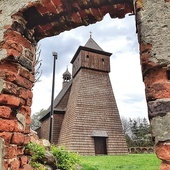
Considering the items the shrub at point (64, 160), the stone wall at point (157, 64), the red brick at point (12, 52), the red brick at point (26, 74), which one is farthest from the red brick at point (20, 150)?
the shrub at point (64, 160)

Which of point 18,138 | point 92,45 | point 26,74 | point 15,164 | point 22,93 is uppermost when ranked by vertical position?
point 92,45

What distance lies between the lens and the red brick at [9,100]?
6.46ft

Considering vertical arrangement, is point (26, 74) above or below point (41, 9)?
below

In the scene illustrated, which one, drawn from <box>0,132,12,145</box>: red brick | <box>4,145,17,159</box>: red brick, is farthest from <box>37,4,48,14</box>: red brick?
<box>4,145,17,159</box>: red brick

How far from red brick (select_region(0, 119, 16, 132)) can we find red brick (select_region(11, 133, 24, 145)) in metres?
0.07

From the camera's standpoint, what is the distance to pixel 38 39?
8.59 ft

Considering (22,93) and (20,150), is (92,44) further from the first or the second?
(20,150)

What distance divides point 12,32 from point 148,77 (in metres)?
1.54

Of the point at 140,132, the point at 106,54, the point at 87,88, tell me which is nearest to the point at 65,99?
the point at 87,88

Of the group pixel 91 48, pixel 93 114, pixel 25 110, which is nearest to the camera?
pixel 25 110

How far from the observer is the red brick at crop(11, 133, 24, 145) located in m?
1.97

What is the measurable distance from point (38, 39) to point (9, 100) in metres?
0.98

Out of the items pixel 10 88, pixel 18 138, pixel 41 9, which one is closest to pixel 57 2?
pixel 41 9

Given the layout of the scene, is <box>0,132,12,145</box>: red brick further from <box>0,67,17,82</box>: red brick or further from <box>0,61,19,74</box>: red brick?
<box>0,61,19,74</box>: red brick
